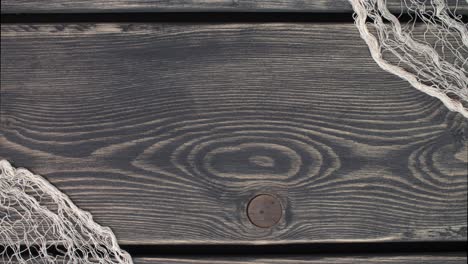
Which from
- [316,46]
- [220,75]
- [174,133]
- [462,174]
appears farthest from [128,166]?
[462,174]

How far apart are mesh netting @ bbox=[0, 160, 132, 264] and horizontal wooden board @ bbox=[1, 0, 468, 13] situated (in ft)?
0.79

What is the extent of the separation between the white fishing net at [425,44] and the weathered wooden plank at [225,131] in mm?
24

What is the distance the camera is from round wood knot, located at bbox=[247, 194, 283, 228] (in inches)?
30.0

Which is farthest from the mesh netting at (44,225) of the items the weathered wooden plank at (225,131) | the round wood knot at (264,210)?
the round wood knot at (264,210)

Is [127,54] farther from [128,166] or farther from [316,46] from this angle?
[316,46]

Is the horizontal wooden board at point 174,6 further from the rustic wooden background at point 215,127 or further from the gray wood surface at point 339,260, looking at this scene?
the gray wood surface at point 339,260

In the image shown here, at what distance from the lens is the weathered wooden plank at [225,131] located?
76 cm

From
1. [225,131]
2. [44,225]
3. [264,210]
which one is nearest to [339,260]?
[264,210]

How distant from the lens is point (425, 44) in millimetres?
758

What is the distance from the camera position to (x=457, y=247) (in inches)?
31.1

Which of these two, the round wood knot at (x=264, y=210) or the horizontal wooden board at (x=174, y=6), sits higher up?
the horizontal wooden board at (x=174, y=6)

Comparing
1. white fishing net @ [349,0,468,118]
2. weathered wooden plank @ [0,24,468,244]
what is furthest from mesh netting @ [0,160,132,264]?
white fishing net @ [349,0,468,118]

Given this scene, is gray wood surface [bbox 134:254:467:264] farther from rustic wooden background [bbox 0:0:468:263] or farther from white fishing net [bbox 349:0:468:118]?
white fishing net [bbox 349:0:468:118]

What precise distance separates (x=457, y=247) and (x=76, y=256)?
0.59 metres
